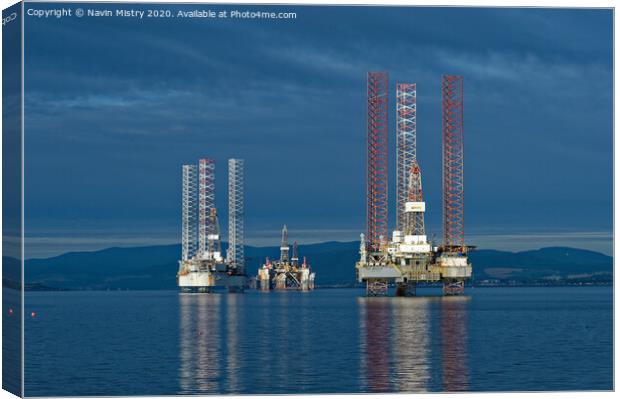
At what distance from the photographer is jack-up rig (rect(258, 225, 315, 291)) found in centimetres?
12962

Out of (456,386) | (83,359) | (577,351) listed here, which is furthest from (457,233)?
(456,386)

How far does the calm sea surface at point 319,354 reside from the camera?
85.3 ft

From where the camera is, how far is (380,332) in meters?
41.2

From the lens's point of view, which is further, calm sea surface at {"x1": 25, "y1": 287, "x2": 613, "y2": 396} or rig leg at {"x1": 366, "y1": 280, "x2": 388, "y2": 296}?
rig leg at {"x1": 366, "y1": 280, "x2": 388, "y2": 296}

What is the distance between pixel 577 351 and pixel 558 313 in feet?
86.5

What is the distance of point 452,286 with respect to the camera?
7681 cm

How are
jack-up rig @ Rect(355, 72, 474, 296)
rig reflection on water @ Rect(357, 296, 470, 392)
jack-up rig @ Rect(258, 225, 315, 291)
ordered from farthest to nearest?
jack-up rig @ Rect(258, 225, 315, 291)
jack-up rig @ Rect(355, 72, 474, 296)
rig reflection on water @ Rect(357, 296, 470, 392)

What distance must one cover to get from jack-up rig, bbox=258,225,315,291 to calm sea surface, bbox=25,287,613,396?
73.1 m

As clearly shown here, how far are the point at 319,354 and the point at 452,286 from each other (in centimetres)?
4393

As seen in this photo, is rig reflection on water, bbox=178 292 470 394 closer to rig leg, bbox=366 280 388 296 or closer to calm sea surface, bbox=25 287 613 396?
calm sea surface, bbox=25 287 613 396

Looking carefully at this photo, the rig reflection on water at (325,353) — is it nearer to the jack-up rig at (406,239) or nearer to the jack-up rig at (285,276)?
the jack-up rig at (406,239)

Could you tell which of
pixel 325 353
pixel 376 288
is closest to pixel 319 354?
pixel 325 353

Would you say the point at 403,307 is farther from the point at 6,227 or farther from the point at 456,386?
the point at 6,227

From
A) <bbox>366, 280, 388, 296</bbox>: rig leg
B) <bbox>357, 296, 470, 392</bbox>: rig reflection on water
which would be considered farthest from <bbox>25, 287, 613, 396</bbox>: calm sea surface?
<bbox>366, 280, 388, 296</bbox>: rig leg
